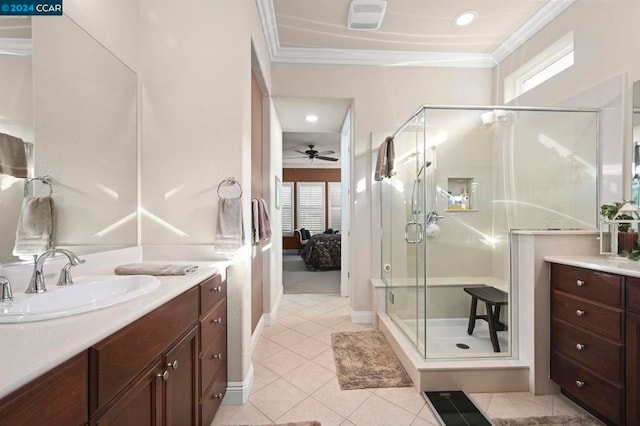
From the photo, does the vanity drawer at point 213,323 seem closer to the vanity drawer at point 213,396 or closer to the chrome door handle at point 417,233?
the vanity drawer at point 213,396

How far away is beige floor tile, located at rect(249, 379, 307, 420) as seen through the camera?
1.78 metres

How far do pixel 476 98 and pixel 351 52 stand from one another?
149 centimetres

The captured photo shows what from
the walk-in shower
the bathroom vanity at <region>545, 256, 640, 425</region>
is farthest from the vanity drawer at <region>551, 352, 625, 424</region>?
the walk-in shower

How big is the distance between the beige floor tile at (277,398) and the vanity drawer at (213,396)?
0.24 metres

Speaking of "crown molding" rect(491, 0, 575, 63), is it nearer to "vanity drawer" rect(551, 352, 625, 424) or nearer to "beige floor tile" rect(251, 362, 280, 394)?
"vanity drawer" rect(551, 352, 625, 424)

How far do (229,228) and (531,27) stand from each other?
3.20 m

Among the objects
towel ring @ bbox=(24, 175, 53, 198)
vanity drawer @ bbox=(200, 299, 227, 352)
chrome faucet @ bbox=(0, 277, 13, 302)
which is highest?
towel ring @ bbox=(24, 175, 53, 198)

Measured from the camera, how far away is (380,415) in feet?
5.66

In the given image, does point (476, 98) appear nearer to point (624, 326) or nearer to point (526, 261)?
point (526, 261)

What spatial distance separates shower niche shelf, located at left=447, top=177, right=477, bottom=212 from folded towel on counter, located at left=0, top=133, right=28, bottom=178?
9.94 feet

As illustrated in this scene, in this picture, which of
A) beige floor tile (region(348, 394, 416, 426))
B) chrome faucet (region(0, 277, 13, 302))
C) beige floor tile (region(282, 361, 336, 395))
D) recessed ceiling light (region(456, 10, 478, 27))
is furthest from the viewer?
recessed ceiling light (region(456, 10, 478, 27))

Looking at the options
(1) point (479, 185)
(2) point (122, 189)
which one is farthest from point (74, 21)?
(1) point (479, 185)

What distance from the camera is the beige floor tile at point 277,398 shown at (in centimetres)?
178

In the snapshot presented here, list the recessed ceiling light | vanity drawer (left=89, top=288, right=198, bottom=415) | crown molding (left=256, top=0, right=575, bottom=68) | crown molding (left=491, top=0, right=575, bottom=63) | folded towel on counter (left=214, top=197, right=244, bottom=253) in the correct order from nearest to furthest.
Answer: vanity drawer (left=89, top=288, right=198, bottom=415) < folded towel on counter (left=214, top=197, right=244, bottom=253) < crown molding (left=491, top=0, right=575, bottom=63) < the recessed ceiling light < crown molding (left=256, top=0, right=575, bottom=68)
